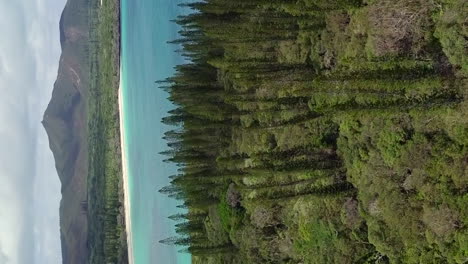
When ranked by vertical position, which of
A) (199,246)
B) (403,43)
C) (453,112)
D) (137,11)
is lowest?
(199,246)

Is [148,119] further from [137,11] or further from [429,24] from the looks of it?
[429,24]

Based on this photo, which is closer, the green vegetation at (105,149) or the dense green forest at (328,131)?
the dense green forest at (328,131)

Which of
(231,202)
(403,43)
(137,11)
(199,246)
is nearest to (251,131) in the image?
(231,202)

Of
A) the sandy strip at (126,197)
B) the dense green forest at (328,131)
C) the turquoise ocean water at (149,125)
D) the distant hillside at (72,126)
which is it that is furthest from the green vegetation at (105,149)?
the dense green forest at (328,131)

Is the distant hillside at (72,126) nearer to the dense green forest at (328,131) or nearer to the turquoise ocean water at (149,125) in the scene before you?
the turquoise ocean water at (149,125)

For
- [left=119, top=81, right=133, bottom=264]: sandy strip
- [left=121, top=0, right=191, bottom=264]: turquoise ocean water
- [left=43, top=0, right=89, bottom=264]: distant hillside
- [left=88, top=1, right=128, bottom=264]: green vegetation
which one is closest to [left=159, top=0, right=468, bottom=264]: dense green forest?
[left=121, top=0, right=191, bottom=264]: turquoise ocean water

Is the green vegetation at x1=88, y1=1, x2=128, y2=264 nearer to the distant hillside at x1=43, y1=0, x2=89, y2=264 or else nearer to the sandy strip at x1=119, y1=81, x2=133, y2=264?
the sandy strip at x1=119, y1=81, x2=133, y2=264
